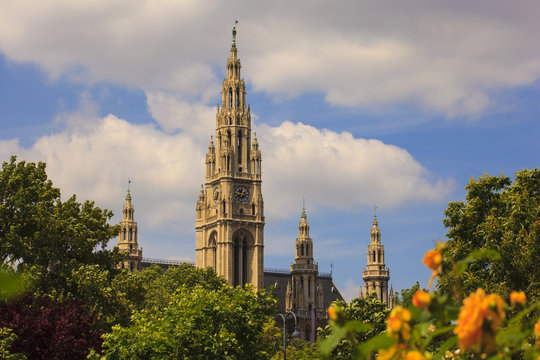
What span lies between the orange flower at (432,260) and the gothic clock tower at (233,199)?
12320 cm

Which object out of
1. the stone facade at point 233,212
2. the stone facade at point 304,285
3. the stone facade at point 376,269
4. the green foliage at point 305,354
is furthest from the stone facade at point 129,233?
the green foliage at point 305,354

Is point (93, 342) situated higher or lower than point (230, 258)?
lower

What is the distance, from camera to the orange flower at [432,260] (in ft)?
17.7

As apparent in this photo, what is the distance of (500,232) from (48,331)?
20.9 metres

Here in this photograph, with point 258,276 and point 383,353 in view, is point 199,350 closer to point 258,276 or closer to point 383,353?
point 383,353

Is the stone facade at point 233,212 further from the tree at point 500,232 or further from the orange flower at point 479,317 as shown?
the orange flower at point 479,317

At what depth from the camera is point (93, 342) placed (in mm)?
39219

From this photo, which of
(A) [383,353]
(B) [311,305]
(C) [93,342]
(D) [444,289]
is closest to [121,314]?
(C) [93,342]

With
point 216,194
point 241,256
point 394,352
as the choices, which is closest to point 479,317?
point 394,352

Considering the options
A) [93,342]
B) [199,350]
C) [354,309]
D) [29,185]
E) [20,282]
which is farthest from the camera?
[29,185]

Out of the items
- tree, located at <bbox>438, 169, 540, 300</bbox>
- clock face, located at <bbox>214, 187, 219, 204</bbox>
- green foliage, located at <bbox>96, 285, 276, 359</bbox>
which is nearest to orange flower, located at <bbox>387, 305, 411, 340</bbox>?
tree, located at <bbox>438, 169, 540, 300</bbox>

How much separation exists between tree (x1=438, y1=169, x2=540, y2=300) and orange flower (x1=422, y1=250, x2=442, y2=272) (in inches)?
1049

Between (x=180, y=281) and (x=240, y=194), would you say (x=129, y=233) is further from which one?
(x=180, y=281)

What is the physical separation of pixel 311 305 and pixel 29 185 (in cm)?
10371
